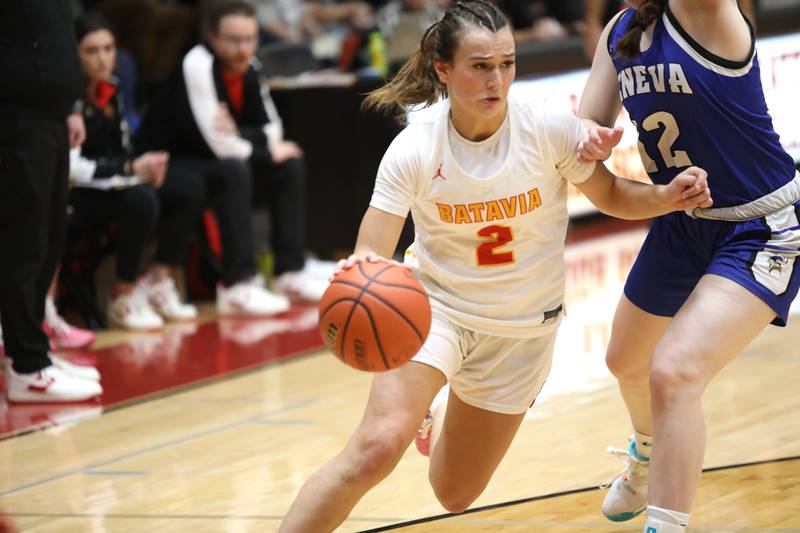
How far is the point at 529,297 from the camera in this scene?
3889 mm

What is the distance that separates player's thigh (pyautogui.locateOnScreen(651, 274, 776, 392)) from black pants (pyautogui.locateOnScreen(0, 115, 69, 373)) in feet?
11.6

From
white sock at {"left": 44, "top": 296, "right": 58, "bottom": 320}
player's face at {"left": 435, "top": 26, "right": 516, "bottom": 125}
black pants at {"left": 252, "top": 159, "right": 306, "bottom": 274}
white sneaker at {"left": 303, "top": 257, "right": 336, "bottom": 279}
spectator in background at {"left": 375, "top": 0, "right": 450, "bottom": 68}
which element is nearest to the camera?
player's face at {"left": 435, "top": 26, "right": 516, "bottom": 125}

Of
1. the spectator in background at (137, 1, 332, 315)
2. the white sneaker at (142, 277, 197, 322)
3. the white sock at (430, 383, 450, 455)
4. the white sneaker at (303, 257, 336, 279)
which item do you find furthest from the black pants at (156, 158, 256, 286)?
the white sock at (430, 383, 450, 455)

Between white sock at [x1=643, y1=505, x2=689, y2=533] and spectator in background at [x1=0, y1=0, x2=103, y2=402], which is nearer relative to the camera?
white sock at [x1=643, y1=505, x2=689, y2=533]

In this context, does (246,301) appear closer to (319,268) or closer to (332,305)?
(319,268)

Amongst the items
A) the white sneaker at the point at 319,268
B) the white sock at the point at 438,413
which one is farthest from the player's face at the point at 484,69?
the white sneaker at the point at 319,268

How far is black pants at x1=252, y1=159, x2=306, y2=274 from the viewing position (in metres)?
8.80

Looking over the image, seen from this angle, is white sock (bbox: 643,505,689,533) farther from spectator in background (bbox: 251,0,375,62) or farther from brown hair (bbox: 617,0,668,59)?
spectator in background (bbox: 251,0,375,62)

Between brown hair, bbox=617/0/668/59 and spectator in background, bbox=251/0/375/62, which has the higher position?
brown hair, bbox=617/0/668/59

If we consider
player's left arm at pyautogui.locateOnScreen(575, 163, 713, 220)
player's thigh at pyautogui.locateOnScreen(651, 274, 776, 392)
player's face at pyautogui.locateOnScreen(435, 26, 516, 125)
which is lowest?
player's thigh at pyautogui.locateOnScreen(651, 274, 776, 392)

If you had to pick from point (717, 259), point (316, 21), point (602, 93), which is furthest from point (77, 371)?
point (316, 21)

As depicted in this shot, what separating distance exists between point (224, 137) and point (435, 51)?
474cm

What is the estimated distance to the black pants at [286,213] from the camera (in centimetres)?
880

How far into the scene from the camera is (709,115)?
3779 mm
